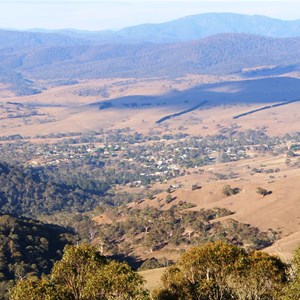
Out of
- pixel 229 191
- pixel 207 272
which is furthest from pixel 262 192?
pixel 207 272

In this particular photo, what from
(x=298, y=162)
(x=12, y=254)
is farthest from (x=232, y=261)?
(x=298, y=162)

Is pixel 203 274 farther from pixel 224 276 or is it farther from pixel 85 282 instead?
pixel 85 282

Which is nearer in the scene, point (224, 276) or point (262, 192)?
Result: point (224, 276)

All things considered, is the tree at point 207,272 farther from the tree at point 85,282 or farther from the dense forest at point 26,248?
the dense forest at point 26,248

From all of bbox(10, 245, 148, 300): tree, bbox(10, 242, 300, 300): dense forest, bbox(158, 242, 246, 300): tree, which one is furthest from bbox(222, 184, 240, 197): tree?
bbox(10, 245, 148, 300): tree

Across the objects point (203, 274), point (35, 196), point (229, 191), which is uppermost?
point (203, 274)

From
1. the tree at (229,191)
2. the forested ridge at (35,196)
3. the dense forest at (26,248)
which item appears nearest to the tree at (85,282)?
the dense forest at (26,248)

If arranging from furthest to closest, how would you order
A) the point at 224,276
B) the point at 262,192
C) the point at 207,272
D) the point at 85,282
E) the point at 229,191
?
the point at 229,191, the point at 262,192, the point at 207,272, the point at 224,276, the point at 85,282

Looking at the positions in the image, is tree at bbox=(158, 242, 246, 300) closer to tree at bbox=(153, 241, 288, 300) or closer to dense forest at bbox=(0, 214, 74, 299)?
tree at bbox=(153, 241, 288, 300)
